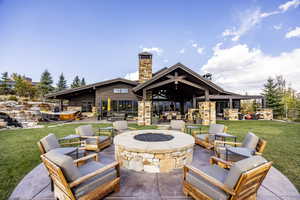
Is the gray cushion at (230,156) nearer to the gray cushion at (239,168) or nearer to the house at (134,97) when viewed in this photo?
the gray cushion at (239,168)

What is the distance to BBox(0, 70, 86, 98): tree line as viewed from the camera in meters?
22.9

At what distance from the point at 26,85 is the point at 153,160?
102 ft

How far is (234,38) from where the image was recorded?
13.0 metres

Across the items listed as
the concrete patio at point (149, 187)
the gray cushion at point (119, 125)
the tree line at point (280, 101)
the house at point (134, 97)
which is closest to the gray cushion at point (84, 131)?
the gray cushion at point (119, 125)

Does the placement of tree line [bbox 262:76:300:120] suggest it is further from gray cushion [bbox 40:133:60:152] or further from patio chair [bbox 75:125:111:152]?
gray cushion [bbox 40:133:60:152]

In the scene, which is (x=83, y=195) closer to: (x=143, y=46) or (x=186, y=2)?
(x=186, y=2)

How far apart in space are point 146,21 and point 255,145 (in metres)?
12.2

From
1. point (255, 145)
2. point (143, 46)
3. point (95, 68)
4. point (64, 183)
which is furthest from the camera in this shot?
point (95, 68)

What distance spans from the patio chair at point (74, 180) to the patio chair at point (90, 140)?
2.01 m

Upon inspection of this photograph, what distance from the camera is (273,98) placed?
1720cm

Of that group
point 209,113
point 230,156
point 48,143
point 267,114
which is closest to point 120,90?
point 209,113

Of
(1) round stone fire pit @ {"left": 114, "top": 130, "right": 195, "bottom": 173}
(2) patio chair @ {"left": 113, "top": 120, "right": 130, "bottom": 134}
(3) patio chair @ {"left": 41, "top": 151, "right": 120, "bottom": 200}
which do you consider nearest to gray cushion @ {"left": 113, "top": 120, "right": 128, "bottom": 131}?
(2) patio chair @ {"left": 113, "top": 120, "right": 130, "bottom": 134}

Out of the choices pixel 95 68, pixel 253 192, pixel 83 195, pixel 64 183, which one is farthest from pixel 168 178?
pixel 95 68

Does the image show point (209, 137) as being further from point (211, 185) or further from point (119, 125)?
point (119, 125)
